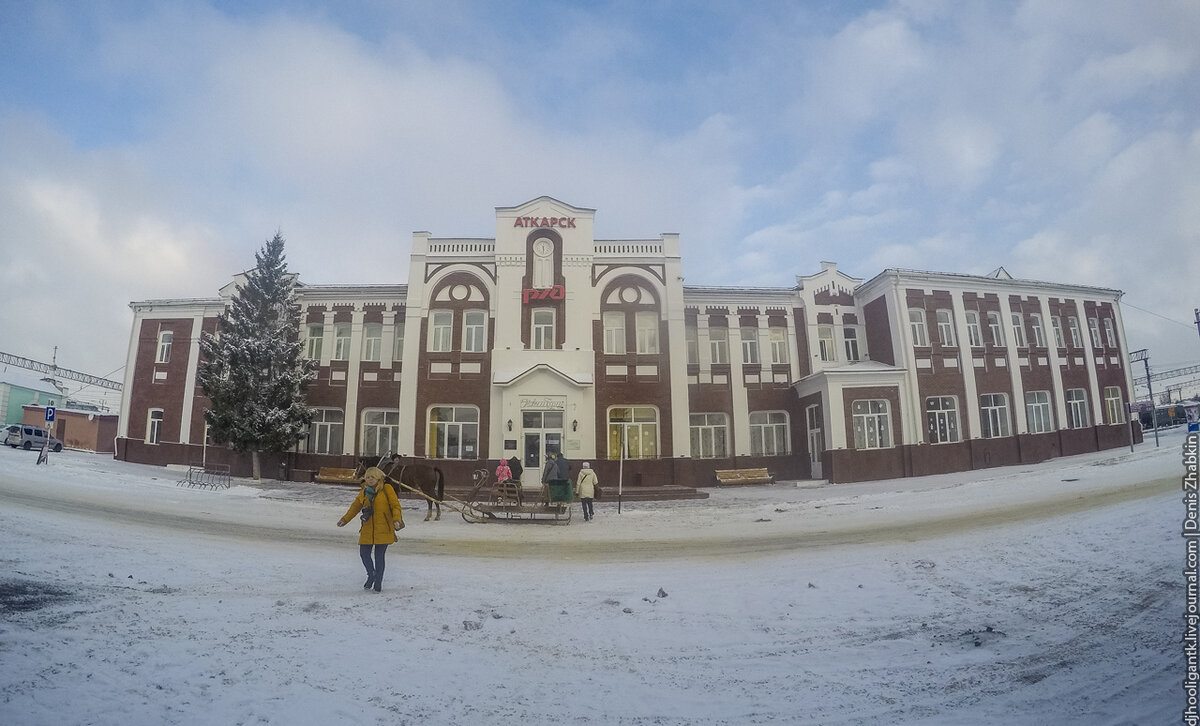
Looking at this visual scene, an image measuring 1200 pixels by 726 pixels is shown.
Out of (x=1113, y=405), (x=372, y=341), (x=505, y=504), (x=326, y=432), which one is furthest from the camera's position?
(x=1113, y=405)

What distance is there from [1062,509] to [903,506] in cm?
433

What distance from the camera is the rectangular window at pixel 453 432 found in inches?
1015

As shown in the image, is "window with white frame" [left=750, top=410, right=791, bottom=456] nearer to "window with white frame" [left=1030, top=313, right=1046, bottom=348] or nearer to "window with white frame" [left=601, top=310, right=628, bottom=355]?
"window with white frame" [left=601, top=310, right=628, bottom=355]

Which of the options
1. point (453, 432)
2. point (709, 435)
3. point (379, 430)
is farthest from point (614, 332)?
point (379, 430)

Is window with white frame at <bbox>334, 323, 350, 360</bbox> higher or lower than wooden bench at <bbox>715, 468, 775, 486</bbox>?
higher

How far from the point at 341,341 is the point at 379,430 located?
196 inches

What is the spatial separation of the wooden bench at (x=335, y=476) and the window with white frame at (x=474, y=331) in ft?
25.6

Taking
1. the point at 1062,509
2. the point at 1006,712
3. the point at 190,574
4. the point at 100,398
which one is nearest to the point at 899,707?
the point at 1006,712

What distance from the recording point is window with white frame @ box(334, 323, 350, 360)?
28.8 metres

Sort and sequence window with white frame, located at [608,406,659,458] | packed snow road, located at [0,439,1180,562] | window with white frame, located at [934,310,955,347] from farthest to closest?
window with white frame, located at [934,310,955,347] → window with white frame, located at [608,406,659,458] → packed snow road, located at [0,439,1180,562]

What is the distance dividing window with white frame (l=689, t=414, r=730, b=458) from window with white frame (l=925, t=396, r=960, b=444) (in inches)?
366

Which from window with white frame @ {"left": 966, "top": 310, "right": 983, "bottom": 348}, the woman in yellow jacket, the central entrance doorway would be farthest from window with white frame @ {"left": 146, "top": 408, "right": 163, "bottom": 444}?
window with white frame @ {"left": 966, "top": 310, "right": 983, "bottom": 348}

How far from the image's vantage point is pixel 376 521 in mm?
8484

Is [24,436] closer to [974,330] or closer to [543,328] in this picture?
[543,328]
